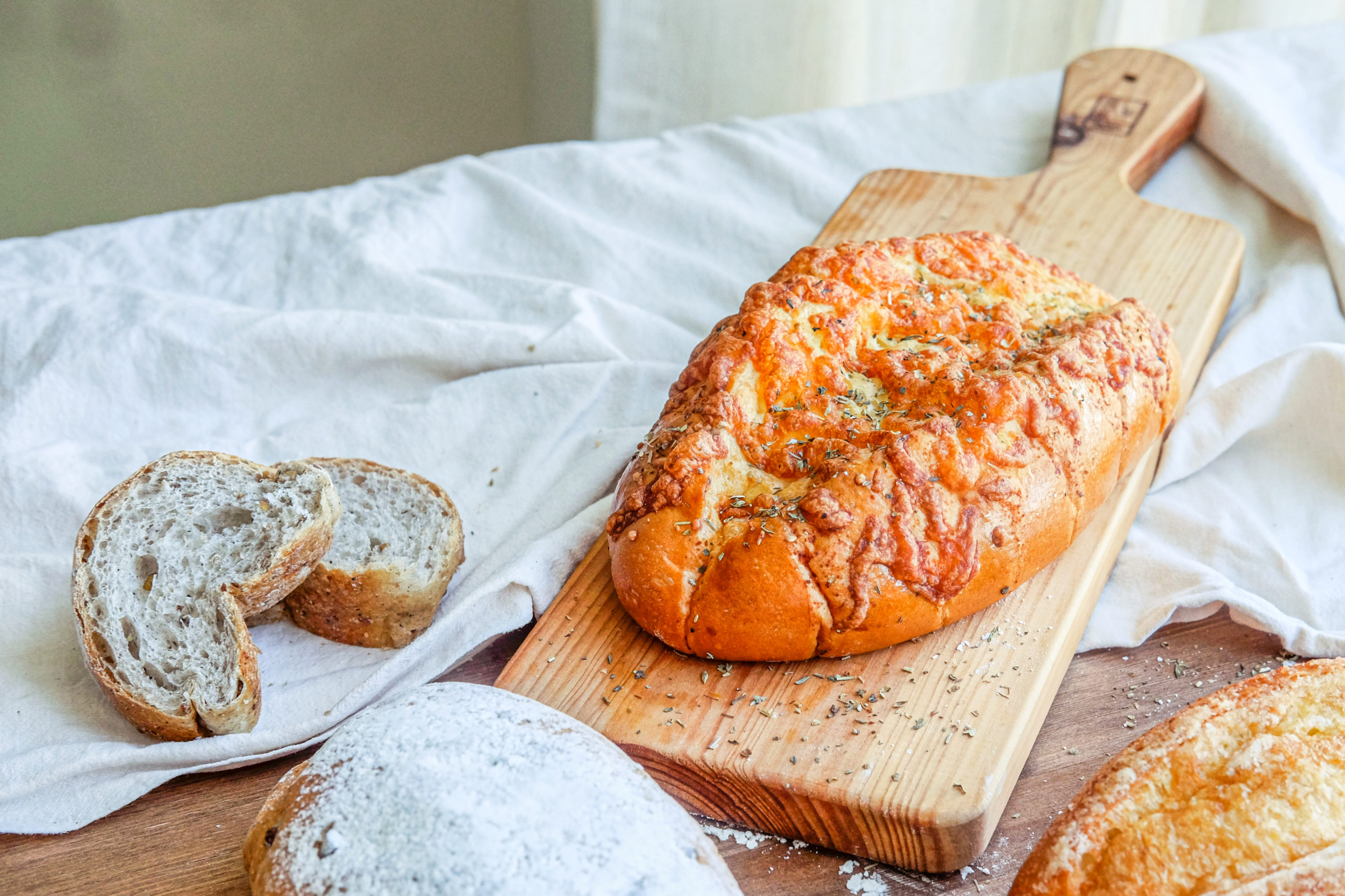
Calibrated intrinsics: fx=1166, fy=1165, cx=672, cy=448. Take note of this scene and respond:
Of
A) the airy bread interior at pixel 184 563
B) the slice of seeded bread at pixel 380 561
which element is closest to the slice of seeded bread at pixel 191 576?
the airy bread interior at pixel 184 563

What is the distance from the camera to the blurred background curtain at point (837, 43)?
515 centimetres

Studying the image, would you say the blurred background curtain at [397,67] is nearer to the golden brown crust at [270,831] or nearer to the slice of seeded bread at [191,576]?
the slice of seeded bread at [191,576]

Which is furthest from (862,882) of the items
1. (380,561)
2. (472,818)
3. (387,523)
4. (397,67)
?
(397,67)

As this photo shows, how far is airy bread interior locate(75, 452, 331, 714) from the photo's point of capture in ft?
7.20

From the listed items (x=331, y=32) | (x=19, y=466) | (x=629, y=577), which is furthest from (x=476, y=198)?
(x=331, y=32)

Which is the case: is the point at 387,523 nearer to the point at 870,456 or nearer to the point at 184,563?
the point at 184,563

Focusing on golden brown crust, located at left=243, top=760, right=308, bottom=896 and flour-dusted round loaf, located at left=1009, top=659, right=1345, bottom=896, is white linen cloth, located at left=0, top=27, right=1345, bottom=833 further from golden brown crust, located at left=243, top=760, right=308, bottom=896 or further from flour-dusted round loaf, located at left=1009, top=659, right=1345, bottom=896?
flour-dusted round loaf, located at left=1009, top=659, right=1345, bottom=896

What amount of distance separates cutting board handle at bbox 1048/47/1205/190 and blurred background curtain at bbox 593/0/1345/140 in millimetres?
1634

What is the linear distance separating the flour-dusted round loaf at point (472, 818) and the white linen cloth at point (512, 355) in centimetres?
42

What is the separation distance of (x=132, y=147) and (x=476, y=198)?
253cm

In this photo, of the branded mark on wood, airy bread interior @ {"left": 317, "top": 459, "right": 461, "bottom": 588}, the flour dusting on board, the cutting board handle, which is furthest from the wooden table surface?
the branded mark on wood

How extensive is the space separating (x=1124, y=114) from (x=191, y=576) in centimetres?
301

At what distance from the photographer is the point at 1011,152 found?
3.88 metres

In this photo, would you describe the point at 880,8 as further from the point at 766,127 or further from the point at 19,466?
the point at 19,466
